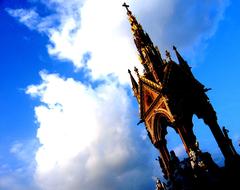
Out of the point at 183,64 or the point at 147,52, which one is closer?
the point at 183,64

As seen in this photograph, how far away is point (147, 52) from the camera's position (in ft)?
86.4

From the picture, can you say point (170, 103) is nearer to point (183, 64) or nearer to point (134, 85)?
point (183, 64)

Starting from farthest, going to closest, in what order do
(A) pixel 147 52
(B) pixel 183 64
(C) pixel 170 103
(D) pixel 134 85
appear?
(D) pixel 134 85 < (A) pixel 147 52 < (B) pixel 183 64 < (C) pixel 170 103

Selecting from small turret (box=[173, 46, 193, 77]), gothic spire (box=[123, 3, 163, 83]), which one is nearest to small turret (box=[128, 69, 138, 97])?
gothic spire (box=[123, 3, 163, 83])

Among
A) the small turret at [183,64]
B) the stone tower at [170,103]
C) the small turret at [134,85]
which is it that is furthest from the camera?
the small turret at [134,85]

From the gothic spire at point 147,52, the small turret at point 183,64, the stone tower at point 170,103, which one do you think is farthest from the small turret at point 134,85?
the small turret at point 183,64

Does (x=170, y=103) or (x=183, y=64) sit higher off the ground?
(x=183, y=64)

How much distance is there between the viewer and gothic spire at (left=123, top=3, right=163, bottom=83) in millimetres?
24812

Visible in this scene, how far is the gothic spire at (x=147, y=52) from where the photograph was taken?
81.4 feet

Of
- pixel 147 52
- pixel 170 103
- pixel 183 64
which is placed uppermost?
pixel 147 52

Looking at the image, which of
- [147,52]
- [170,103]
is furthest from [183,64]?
[170,103]

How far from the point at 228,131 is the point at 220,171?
22.1ft

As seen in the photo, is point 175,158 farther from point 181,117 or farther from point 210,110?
point 210,110

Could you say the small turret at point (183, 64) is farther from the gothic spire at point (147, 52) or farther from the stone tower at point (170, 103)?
the gothic spire at point (147, 52)
